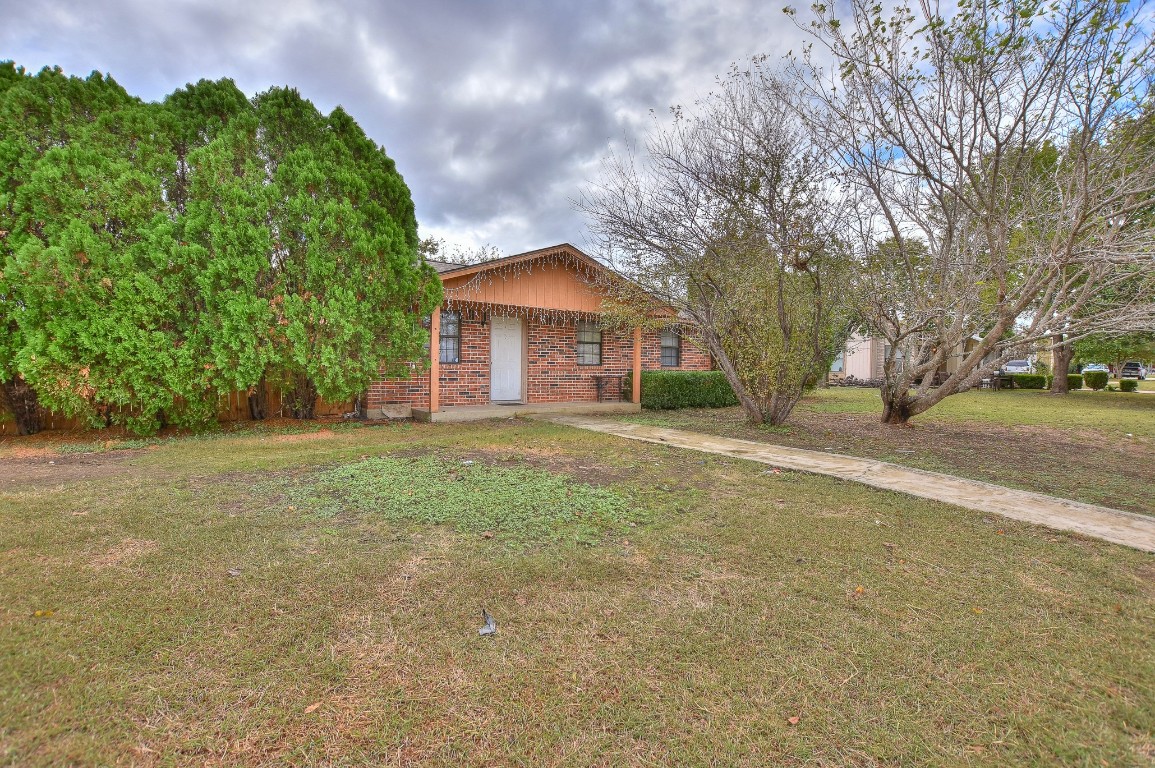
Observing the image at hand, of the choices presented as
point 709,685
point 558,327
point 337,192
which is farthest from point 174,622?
point 558,327

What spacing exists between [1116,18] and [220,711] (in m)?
8.76

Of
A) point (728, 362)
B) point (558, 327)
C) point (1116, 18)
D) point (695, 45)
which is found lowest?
point (728, 362)

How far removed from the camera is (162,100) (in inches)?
295

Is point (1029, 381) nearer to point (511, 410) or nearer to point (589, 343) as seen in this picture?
point (589, 343)

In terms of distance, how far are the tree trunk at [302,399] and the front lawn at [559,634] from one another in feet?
15.6

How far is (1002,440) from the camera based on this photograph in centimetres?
820

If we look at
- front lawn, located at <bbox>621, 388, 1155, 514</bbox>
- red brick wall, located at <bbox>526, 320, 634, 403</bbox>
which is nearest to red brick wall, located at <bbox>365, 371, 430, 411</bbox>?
red brick wall, located at <bbox>526, 320, 634, 403</bbox>

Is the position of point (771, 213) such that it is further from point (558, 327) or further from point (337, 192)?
point (337, 192)

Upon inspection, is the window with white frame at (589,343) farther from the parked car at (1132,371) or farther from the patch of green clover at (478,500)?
the parked car at (1132,371)

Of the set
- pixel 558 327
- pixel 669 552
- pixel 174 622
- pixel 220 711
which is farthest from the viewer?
pixel 558 327

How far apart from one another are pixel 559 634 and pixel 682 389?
10623 millimetres

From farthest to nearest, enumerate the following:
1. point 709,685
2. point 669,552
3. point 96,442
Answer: point 96,442, point 669,552, point 709,685

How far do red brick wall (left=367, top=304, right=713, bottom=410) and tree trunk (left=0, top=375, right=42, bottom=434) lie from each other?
15.4 feet

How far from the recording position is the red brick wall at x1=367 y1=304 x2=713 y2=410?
10.4 metres
